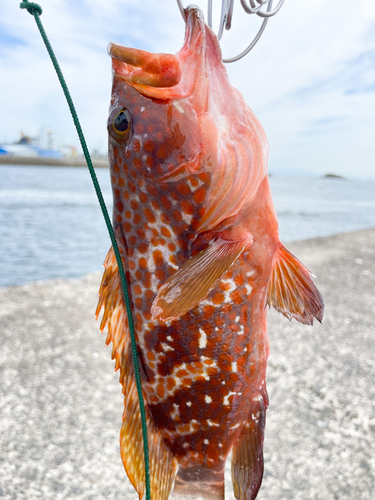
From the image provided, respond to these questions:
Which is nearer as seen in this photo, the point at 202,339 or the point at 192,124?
the point at 192,124

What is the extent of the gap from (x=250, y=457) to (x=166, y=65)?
139 centimetres

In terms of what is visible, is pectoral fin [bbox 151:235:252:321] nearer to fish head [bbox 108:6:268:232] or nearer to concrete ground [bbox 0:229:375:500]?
fish head [bbox 108:6:268:232]

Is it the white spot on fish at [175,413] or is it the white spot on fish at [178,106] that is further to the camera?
the white spot on fish at [175,413]

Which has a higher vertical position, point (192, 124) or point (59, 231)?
point (192, 124)

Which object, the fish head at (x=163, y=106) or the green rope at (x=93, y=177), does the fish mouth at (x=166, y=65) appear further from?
the green rope at (x=93, y=177)

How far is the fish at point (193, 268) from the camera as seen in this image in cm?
120

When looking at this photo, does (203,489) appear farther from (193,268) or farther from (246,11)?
(246,11)

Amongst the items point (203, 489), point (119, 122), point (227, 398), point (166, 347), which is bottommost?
point (203, 489)

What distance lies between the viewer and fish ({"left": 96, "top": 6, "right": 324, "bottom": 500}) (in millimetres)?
1198

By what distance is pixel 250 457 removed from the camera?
1.48 m

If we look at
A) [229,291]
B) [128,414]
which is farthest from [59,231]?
[229,291]

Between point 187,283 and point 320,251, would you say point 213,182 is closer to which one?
point 187,283

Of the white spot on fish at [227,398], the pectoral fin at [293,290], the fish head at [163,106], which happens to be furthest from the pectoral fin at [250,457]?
the fish head at [163,106]

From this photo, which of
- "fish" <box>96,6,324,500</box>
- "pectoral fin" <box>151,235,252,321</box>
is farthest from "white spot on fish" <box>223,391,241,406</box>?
"pectoral fin" <box>151,235,252,321</box>
